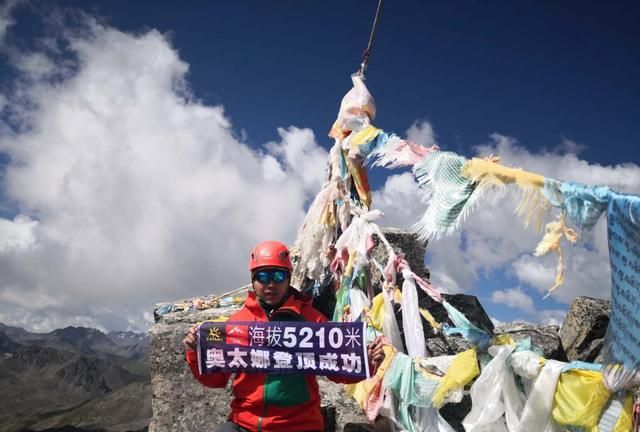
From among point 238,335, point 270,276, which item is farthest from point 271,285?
point 238,335

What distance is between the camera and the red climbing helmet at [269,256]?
4.97m

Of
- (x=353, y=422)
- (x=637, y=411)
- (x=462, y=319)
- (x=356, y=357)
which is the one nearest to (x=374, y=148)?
(x=462, y=319)

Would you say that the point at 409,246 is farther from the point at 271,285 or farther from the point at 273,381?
the point at 273,381

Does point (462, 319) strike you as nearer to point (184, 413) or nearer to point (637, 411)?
point (637, 411)

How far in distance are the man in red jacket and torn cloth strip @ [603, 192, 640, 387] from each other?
6.65 ft

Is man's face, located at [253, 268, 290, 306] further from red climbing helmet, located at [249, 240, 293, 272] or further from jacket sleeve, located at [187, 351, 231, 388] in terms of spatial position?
jacket sleeve, located at [187, 351, 231, 388]

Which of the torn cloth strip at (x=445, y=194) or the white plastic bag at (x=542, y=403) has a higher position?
the torn cloth strip at (x=445, y=194)

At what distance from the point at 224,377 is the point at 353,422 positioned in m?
2.04

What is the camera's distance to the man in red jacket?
4293 mm

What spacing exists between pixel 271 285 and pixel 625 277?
10.5ft

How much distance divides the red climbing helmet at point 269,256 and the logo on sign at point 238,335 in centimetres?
72

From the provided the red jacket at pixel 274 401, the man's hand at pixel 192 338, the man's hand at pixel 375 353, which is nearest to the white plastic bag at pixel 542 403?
the man's hand at pixel 375 353

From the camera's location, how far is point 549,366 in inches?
152

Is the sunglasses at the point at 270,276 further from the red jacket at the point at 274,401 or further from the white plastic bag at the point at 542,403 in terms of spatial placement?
the white plastic bag at the point at 542,403
